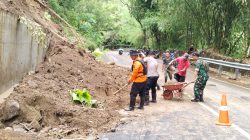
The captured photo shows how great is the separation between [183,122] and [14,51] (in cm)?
475

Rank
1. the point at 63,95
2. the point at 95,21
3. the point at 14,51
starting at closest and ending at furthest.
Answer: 1. the point at 14,51
2. the point at 63,95
3. the point at 95,21

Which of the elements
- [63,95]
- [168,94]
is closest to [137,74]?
[63,95]

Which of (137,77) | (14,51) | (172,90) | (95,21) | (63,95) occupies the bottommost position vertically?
(172,90)

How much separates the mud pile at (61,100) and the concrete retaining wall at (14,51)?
0.29m

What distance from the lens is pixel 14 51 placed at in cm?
1177

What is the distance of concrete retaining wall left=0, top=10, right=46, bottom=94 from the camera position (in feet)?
35.2

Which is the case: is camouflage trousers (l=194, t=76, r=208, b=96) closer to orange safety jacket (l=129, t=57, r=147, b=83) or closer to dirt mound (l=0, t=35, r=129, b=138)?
dirt mound (l=0, t=35, r=129, b=138)

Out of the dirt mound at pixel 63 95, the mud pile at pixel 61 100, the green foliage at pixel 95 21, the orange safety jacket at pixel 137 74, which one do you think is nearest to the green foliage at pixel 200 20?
the green foliage at pixel 95 21

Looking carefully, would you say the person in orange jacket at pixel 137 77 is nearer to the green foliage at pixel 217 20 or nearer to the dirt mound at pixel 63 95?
the dirt mound at pixel 63 95

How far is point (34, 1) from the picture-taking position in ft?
67.1

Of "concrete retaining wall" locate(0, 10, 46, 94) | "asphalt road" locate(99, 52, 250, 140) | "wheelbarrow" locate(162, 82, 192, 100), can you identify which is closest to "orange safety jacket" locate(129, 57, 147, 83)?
"asphalt road" locate(99, 52, 250, 140)

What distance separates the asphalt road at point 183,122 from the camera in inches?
386

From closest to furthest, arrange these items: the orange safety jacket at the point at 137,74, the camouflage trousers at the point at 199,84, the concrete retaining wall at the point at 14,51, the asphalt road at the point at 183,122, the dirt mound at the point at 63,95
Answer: the asphalt road at the point at 183,122, the dirt mound at the point at 63,95, the concrete retaining wall at the point at 14,51, the orange safety jacket at the point at 137,74, the camouflage trousers at the point at 199,84

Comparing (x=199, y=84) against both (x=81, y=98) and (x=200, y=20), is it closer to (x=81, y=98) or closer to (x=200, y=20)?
(x=81, y=98)
